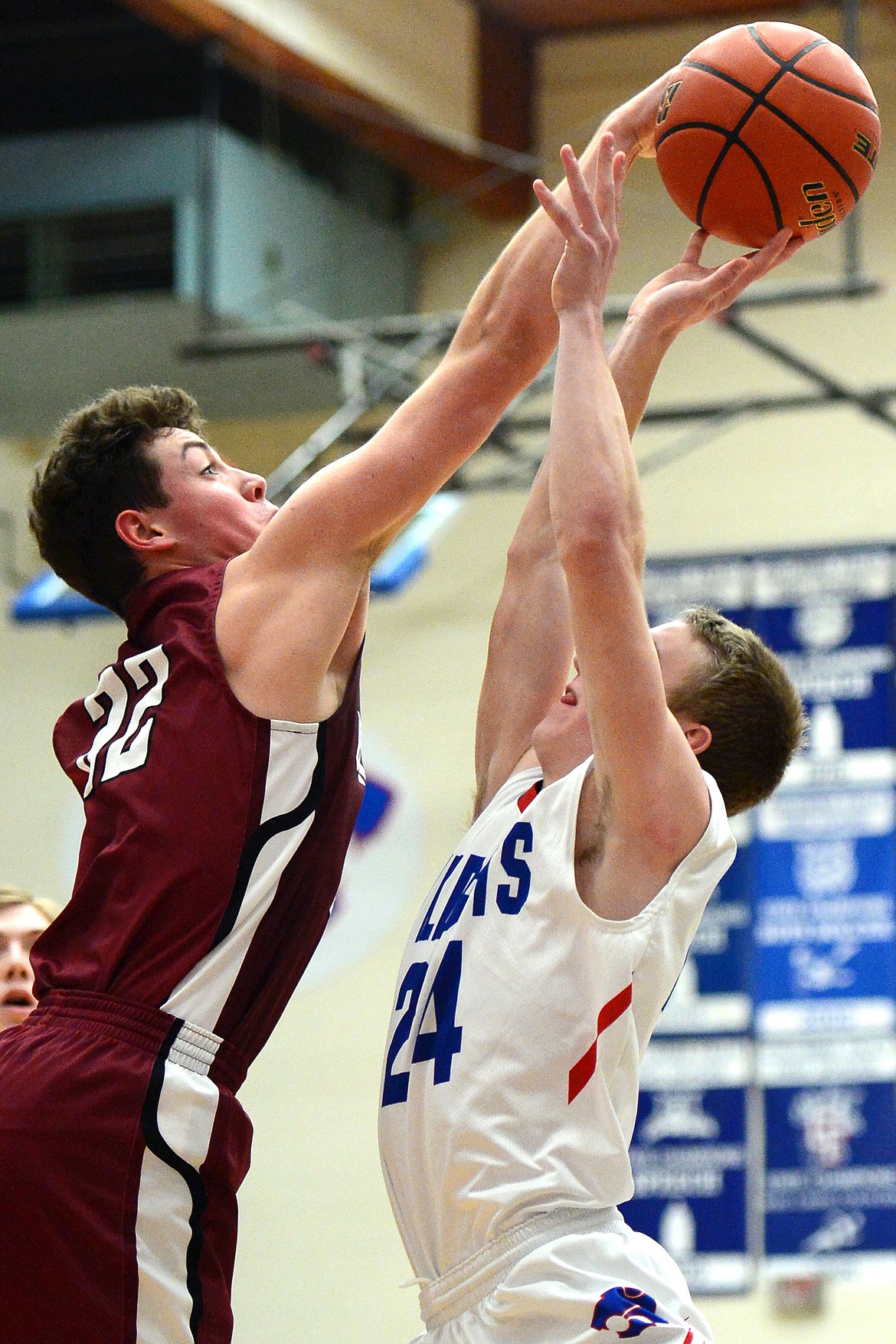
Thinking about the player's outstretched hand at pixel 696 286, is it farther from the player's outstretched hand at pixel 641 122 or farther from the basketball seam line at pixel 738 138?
the player's outstretched hand at pixel 641 122

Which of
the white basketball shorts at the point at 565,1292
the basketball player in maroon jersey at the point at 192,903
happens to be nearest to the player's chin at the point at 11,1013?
the basketball player in maroon jersey at the point at 192,903

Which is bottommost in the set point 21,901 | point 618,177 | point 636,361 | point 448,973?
point 21,901

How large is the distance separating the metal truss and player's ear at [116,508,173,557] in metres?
5.71

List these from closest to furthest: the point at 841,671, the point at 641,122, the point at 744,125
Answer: the point at 744,125 → the point at 641,122 → the point at 841,671

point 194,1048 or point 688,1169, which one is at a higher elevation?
point 194,1048

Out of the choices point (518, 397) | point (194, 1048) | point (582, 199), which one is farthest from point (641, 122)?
point (518, 397)

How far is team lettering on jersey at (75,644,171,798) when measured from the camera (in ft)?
9.31

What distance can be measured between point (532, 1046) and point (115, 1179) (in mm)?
618

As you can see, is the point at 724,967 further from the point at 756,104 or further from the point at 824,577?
the point at 756,104

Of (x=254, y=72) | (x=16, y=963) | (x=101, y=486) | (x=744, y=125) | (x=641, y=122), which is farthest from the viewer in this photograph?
(x=254, y=72)

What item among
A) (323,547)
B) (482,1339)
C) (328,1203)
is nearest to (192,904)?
(323,547)

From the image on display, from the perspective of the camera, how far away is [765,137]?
318cm

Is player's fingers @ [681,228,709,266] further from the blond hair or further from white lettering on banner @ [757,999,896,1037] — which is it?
white lettering on banner @ [757,999,896,1037]

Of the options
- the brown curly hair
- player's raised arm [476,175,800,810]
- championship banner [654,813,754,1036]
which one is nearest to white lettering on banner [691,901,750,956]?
championship banner [654,813,754,1036]
